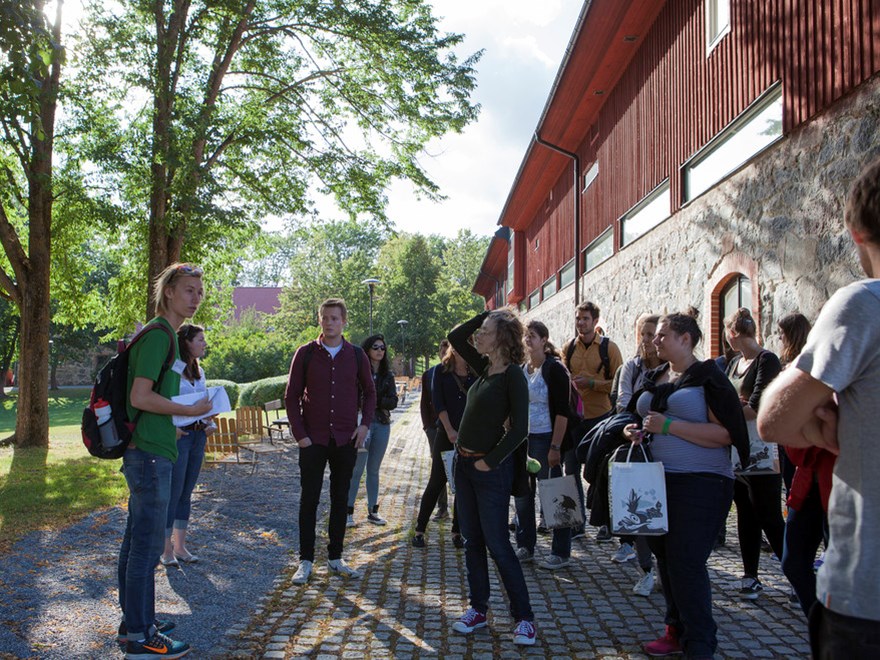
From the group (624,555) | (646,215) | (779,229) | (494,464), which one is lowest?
(624,555)

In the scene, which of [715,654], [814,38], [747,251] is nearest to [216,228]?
[747,251]

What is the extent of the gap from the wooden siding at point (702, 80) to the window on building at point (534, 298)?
7.44 m

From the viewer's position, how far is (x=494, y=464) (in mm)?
4289

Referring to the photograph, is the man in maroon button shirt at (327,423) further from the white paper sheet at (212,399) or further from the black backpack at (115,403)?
the black backpack at (115,403)

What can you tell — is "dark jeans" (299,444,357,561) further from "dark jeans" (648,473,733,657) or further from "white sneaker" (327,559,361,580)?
"dark jeans" (648,473,733,657)

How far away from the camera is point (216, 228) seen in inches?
587

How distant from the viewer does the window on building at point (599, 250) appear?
15.8 meters

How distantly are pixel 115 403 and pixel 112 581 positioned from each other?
2296 mm

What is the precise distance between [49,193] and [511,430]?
44.8ft

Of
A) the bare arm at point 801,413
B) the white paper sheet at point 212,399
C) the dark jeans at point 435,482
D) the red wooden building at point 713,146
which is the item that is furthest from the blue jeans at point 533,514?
the bare arm at point 801,413

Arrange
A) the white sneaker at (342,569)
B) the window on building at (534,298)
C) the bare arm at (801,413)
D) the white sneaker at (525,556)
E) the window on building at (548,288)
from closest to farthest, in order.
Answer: the bare arm at (801,413), the white sneaker at (342,569), the white sneaker at (525,556), the window on building at (548,288), the window on building at (534,298)

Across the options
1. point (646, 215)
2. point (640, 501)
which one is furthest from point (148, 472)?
point (646, 215)

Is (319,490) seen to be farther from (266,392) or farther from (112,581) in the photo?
(266,392)

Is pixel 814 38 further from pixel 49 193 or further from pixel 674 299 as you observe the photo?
pixel 49 193
